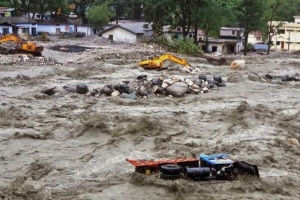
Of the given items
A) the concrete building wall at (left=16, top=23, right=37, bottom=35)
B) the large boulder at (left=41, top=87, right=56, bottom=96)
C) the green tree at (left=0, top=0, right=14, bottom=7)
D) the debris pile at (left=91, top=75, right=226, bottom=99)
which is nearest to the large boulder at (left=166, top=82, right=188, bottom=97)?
the debris pile at (left=91, top=75, right=226, bottom=99)

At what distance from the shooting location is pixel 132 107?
19.2 m

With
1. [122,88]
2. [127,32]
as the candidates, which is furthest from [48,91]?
[127,32]

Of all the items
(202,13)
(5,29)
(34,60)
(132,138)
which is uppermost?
(202,13)

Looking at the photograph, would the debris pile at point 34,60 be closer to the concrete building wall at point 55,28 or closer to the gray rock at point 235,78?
the gray rock at point 235,78

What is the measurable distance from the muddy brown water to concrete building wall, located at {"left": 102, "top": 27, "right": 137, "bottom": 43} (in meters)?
26.2

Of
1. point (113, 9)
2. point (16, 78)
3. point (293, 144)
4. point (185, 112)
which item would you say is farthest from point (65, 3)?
point (293, 144)

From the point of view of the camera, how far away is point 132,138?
14.8 meters

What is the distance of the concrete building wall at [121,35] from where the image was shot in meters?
51.9

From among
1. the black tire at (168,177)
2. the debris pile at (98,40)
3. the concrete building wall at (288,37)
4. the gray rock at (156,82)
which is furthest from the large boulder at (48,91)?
the concrete building wall at (288,37)

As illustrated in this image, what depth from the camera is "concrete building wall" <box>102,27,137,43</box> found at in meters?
51.9

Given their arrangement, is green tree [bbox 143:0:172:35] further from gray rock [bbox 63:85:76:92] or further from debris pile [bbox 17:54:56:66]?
gray rock [bbox 63:85:76:92]

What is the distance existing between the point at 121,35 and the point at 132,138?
38.8 metres

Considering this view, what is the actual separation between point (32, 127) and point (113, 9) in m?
59.7

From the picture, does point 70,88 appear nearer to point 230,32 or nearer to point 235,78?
point 235,78
